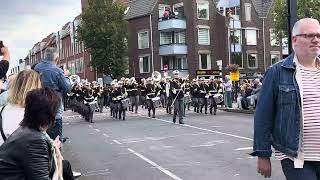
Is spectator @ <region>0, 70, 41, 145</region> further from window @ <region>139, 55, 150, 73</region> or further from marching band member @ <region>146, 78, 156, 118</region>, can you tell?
window @ <region>139, 55, 150, 73</region>

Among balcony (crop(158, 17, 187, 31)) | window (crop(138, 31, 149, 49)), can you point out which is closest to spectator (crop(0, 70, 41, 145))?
balcony (crop(158, 17, 187, 31))

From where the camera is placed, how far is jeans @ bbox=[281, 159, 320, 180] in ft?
14.6

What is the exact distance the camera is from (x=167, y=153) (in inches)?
505

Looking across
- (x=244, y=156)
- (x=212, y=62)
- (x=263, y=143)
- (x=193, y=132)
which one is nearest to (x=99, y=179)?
(x=244, y=156)

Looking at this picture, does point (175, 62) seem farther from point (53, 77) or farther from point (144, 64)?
point (53, 77)

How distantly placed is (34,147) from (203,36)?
2227 inches

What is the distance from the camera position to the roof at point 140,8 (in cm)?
6003

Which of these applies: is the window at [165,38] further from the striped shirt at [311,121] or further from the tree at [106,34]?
the striped shirt at [311,121]

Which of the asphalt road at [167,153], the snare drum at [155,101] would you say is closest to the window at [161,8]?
the snare drum at [155,101]

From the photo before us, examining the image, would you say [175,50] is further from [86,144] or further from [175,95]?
[86,144]

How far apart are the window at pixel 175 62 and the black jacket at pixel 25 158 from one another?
5594 centimetres

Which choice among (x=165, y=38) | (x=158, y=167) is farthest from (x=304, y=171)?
(x=165, y=38)

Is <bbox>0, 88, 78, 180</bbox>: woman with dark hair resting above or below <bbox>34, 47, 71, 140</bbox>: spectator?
below

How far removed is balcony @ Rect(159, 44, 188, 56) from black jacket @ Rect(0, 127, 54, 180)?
54.7 m
